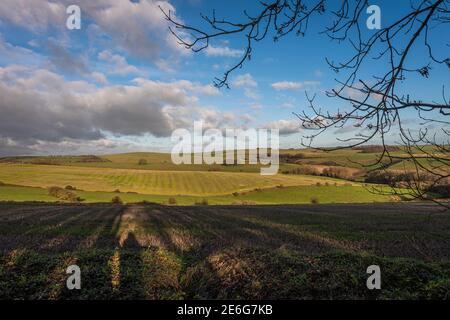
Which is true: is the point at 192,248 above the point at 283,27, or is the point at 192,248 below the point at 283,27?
below

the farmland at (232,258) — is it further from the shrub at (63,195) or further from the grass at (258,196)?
the grass at (258,196)

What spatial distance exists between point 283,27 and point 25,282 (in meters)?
4.89

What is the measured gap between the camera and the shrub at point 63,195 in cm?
5216

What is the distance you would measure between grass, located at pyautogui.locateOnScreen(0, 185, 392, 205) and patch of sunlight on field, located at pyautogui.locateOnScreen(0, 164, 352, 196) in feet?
17.6

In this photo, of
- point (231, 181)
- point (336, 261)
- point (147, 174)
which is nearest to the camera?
point (336, 261)

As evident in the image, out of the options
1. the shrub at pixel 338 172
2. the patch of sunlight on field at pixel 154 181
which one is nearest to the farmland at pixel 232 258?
the patch of sunlight on field at pixel 154 181

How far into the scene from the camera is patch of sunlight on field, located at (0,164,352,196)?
67656mm

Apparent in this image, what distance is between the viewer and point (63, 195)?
2101 inches

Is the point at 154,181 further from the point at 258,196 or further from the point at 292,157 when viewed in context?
the point at 292,157

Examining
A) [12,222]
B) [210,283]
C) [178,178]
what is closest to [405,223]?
[210,283]

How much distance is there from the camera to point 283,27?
→ 14.5ft

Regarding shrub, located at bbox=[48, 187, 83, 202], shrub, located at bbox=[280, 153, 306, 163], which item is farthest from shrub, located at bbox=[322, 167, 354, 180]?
shrub, located at bbox=[280, 153, 306, 163]

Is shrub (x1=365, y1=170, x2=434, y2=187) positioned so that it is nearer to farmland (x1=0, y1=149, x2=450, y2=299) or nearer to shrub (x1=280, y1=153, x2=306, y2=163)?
farmland (x1=0, y1=149, x2=450, y2=299)
